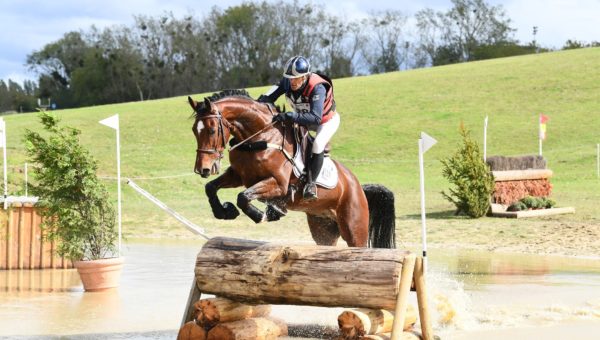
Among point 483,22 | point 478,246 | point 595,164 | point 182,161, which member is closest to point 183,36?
point 483,22

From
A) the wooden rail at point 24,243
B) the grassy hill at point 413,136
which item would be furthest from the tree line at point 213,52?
the wooden rail at point 24,243

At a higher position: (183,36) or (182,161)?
(183,36)

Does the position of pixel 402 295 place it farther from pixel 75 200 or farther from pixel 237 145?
pixel 75 200

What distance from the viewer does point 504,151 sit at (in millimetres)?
35469

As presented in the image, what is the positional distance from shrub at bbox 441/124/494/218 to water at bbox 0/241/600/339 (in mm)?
4975


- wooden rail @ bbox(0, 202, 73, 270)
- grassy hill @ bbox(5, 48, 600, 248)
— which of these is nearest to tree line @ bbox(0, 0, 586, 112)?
grassy hill @ bbox(5, 48, 600, 248)

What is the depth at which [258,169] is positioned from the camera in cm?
744

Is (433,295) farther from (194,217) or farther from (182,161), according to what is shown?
(182,161)

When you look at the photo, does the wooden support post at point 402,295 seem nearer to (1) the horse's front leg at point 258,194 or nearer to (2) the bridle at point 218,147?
(1) the horse's front leg at point 258,194

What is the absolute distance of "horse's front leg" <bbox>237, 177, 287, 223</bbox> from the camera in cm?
710

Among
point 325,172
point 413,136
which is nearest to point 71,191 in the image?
point 325,172

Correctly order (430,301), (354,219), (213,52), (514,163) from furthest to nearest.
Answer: (213,52) → (514,163) → (430,301) → (354,219)

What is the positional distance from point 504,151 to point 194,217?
720 inches

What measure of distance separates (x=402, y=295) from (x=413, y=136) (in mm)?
32488
